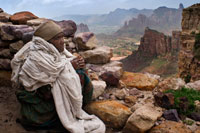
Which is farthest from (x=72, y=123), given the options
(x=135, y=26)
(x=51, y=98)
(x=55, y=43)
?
(x=135, y=26)

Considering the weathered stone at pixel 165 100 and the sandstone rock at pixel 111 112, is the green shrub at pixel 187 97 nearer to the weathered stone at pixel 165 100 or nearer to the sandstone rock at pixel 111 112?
the weathered stone at pixel 165 100

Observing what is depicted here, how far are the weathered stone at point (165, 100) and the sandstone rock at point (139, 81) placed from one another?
0.86 m

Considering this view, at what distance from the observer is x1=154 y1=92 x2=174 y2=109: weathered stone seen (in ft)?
10.2

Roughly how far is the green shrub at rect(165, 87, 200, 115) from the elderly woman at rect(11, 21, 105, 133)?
1.30 meters

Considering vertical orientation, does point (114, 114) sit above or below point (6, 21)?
below

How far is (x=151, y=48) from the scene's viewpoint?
169 ft

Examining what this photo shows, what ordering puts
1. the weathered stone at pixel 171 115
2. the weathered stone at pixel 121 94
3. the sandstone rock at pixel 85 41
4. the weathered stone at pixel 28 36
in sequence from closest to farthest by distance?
the weathered stone at pixel 171 115 → the weathered stone at pixel 28 36 → the weathered stone at pixel 121 94 → the sandstone rock at pixel 85 41

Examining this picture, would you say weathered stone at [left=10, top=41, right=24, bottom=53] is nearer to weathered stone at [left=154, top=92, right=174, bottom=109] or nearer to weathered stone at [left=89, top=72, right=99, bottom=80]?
weathered stone at [left=89, top=72, right=99, bottom=80]

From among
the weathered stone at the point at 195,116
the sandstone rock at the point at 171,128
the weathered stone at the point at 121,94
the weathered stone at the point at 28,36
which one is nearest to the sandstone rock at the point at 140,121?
the sandstone rock at the point at 171,128

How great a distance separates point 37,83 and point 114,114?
1260mm

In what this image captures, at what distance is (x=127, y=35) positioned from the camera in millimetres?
108438

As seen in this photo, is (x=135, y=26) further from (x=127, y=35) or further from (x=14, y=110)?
(x=14, y=110)

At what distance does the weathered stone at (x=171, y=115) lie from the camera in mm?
2906

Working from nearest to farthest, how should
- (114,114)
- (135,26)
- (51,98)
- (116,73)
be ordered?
1. (51,98)
2. (114,114)
3. (116,73)
4. (135,26)
